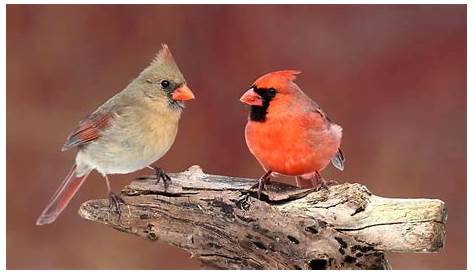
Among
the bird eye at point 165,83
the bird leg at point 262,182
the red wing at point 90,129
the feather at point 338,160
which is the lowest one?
the bird leg at point 262,182

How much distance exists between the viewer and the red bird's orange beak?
2230 millimetres

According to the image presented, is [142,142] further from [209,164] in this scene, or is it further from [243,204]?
[209,164]

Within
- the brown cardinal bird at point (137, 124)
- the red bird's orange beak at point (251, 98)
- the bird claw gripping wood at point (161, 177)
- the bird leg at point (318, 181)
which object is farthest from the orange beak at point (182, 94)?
the bird leg at point (318, 181)

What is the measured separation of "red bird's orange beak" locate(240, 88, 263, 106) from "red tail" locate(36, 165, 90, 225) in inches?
22.9

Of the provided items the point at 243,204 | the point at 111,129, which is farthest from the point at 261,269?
the point at 111,129

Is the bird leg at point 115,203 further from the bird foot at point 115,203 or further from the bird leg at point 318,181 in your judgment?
the bird leg at point 318,181

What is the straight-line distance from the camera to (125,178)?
3.10 meters

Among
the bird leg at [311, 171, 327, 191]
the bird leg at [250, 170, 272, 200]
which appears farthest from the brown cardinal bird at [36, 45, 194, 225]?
the bird leg at [311, 171, 327, 191]

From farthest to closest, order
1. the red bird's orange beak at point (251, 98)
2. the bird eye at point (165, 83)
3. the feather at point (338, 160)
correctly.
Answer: the feather at point (338, 160), the bird eye at point (165, 83), the red bird's orange beak at point (251, 98)

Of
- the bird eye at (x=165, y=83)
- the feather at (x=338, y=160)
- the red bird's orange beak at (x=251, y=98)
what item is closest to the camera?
the red bird's orange beak at (x=251, y=98)

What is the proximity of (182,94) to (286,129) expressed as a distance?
0.28 m

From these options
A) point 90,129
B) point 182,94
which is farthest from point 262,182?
point 90,129

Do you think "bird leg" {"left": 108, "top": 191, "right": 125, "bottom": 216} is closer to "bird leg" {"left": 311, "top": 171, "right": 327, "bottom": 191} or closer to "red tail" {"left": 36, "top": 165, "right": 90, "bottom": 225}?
"red tail" {"left": 36, "top": 165, "right": 90, "bottom": 225}

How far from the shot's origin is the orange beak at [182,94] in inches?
89.4
